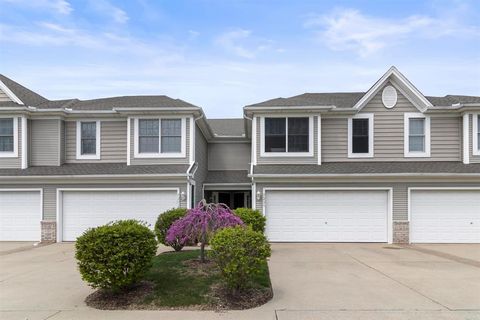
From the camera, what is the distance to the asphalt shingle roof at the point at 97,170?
16188 millimetres

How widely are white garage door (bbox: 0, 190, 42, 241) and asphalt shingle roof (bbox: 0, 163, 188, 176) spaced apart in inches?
34.0

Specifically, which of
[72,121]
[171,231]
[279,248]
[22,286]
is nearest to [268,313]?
[171,231]

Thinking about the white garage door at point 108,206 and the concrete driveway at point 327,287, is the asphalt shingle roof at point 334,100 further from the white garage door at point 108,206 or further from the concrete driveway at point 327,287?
the concrete driveway at point 327,287

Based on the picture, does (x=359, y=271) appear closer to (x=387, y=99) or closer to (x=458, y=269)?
(x=458, y=269)

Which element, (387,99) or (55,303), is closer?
(55,303)

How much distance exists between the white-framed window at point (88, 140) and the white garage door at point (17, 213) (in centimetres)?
260

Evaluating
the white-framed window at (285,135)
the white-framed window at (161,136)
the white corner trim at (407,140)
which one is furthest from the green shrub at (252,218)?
the white corner trim at (407,140)

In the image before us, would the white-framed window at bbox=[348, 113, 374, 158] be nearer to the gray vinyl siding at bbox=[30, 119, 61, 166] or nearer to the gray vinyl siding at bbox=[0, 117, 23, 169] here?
the gray vinyl siding at bbox=[30, 119, 61, 166]

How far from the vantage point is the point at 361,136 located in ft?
57.1

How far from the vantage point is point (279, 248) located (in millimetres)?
14531

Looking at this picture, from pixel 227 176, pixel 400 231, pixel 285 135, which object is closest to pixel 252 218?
pixel 285 135

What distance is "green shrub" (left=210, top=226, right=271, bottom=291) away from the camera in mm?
7262

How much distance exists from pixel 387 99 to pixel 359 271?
9.43m

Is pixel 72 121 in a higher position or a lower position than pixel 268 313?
higher
